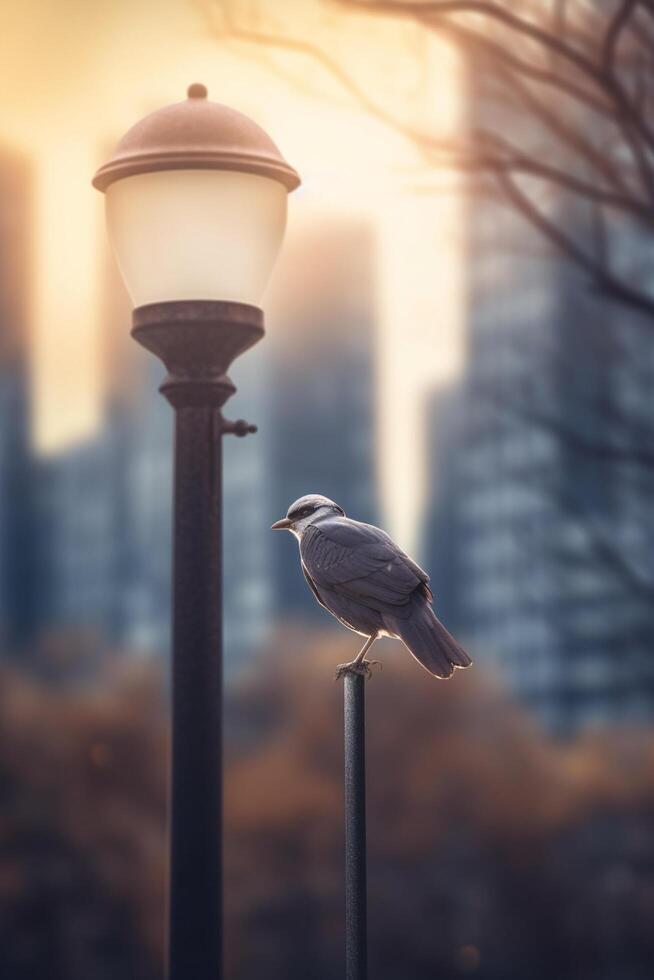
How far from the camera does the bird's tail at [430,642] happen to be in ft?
12.4

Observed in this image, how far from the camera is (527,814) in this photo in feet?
66.9

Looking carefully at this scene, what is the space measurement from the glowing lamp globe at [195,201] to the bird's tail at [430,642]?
1.13 metres

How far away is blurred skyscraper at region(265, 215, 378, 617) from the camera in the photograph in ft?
356

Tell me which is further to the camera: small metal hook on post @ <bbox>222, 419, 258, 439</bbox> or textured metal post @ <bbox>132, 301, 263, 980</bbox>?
small metal hook on post @ <bbox>222, 419, 258, 439</bbox>

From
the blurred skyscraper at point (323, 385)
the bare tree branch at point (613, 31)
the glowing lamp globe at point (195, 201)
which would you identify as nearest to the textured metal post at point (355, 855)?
the glowing lamp globe at point (195, 201)

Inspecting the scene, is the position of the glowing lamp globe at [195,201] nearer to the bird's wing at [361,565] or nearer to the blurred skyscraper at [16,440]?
the bird's wing at [361,565]

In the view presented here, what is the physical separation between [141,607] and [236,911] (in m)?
83.5

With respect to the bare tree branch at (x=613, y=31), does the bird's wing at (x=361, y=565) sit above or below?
below

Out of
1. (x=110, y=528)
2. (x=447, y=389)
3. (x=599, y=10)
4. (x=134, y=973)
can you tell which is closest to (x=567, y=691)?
(x=447, y=389)

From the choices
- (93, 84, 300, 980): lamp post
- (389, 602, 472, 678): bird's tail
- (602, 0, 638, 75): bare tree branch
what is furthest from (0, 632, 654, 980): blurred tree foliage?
(389, 602, 472, 678): bird's tail

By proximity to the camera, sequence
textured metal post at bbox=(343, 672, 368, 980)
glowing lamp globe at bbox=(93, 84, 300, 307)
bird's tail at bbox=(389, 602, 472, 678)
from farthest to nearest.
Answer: glowing lamp globe at bbox=(93, 84, 300, 307), bird's tail at bbox=(389, 602, 472, 678), textured metal post at bbox=(343, 672, 368, 980)

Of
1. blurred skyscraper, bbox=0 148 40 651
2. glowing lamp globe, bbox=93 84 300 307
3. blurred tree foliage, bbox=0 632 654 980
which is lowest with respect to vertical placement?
blurred tree foliage, bbox=0 632 654 980

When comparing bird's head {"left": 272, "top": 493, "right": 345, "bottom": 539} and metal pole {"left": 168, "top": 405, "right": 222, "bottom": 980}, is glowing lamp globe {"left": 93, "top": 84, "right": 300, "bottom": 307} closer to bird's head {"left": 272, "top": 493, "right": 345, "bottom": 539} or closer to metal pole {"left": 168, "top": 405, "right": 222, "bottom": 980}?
metal pole {"left": 168, "top": 405, "right": 222, "bottom": 980}

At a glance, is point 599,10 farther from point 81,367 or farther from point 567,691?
point 567,691
